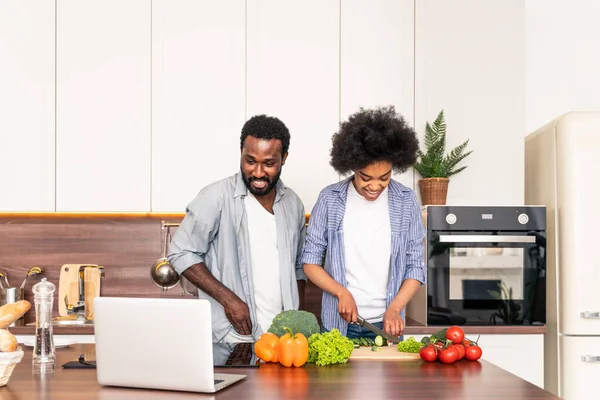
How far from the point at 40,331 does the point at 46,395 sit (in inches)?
15.1

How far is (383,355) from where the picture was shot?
220cm

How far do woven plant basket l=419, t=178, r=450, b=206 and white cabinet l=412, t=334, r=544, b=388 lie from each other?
671mm

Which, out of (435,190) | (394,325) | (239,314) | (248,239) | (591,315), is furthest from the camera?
(435,190)

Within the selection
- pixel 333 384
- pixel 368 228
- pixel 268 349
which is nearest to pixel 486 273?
pixel 368 228

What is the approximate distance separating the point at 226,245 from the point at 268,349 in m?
0.94

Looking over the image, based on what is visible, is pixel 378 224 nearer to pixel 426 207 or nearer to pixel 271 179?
pixel 271 179

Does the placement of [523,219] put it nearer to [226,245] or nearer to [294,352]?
[226,245]

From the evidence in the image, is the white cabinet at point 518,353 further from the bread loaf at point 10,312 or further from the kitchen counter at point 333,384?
the bread loaf at point 10,312

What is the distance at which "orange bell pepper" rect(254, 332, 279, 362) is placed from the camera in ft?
6.75

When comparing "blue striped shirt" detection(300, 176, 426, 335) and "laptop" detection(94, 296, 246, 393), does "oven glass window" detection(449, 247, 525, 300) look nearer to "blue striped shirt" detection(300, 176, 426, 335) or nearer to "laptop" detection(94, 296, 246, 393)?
"blue striped shirt" detection(300, 176, 426, 335)

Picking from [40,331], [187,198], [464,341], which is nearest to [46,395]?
[40,331]

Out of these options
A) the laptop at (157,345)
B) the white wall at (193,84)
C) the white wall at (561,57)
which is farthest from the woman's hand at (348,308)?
the white wall at (561,57)

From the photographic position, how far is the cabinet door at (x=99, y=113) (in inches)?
149

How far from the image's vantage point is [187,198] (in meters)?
3.79
